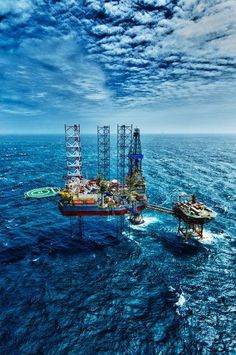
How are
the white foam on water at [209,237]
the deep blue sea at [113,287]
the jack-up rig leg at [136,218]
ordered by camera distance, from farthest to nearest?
the jack-up rig leg at [136,218], the white foam on water at [209,237], the deep blue sea at [113,287]

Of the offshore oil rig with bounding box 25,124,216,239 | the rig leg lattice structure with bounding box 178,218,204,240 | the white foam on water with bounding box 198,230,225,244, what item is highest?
the offshore oil rig with bounding box 25,124,216,239

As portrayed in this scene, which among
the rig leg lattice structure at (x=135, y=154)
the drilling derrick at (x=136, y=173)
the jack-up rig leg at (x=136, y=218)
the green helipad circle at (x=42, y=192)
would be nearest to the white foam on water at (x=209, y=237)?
the jack-up rig leg at (x=136, y=218)

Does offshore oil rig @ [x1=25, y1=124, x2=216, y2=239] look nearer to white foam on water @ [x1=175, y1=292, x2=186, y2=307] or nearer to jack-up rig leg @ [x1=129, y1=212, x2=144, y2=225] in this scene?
jack-up rig leg @ [x1=129, y1=212, x2=144, y2=225]

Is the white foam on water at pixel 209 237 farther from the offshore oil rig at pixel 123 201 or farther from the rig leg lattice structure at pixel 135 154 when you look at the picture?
the rig leg lattice structure at pixel 135 154

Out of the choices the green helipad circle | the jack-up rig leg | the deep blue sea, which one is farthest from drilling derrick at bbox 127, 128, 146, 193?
the green helipad circle

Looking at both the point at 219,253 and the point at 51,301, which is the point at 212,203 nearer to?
the point at 219,253

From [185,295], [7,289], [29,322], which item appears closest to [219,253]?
[185,295]
